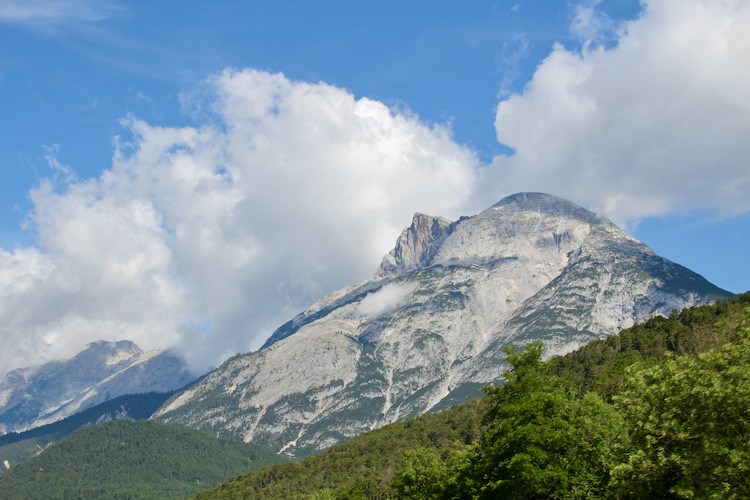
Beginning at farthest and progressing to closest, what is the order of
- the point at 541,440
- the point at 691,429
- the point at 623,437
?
the point at 541,440, the point at 623,437, the point at 691,429

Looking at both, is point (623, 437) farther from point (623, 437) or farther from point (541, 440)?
point (541, 440)

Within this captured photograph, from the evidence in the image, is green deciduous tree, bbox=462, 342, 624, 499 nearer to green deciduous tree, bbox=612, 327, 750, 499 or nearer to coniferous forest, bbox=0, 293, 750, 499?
coniferous forest, bbox=0, 293, 750, 499

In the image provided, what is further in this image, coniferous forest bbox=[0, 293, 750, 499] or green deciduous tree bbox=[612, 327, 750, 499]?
coniferous forest bbox=[0, 293, 750, 499]

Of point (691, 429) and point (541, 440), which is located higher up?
point (541, 440)

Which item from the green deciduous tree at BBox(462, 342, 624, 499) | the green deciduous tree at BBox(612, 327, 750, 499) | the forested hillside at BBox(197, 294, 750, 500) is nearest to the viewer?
the green deciduous tree at BBox(612, 327, 750, 499)

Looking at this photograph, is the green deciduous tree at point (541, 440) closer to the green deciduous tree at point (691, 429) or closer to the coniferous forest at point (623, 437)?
the coniferous forest at point (623, 437)

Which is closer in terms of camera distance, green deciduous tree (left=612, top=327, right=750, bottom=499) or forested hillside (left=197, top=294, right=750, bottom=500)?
green deciduous tree (left=612, top=327, right=750, bottom=499)

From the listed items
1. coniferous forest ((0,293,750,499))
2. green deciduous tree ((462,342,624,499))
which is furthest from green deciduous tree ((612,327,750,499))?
green deciduous tree ((462,342,624,499))

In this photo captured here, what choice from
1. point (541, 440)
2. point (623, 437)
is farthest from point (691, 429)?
point (541, 440)

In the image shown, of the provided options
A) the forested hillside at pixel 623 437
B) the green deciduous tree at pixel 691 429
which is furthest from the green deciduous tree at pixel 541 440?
the green deciduous tree at pixel 691 429

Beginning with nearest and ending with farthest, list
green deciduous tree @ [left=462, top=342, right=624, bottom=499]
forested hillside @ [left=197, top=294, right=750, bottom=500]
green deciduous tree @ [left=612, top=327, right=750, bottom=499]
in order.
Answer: green deciduous tree @ [left=612, top=327, right=750, bottom=499], forested hillside @ [left=197, top=294, right=750, bottom=500], green deciduous tree @ [left=462, top=342, right=624, bottom=499]

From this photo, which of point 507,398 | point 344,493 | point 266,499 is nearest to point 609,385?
point 344,493

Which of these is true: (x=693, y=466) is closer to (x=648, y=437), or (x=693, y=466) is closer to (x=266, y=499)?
(x=648, y=437)

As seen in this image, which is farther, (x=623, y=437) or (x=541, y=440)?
(x=541, y=440)
